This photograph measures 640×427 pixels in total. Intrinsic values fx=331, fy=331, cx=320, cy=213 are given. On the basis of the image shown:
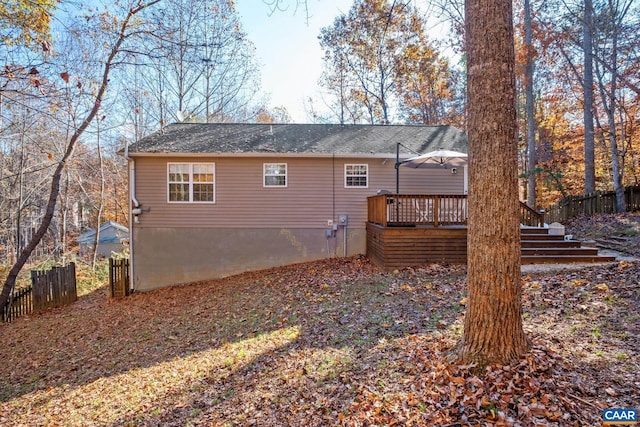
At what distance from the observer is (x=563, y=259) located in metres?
7.95

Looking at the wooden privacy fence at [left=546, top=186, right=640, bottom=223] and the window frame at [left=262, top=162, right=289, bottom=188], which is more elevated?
the window frame at [left=262, top=162, right=289, bottom=188]

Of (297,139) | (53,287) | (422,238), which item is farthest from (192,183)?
(422,238)

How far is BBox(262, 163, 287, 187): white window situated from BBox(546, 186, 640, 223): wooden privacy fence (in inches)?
483

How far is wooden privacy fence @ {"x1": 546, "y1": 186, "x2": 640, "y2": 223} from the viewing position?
12.7m

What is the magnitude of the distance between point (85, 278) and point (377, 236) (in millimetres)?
12891

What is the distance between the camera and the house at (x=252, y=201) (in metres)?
10.4

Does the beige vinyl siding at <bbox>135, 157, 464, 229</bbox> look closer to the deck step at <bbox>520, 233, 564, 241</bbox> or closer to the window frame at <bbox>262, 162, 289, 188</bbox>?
the window frame at <bbox>262, 162, 289, 188</bbox>

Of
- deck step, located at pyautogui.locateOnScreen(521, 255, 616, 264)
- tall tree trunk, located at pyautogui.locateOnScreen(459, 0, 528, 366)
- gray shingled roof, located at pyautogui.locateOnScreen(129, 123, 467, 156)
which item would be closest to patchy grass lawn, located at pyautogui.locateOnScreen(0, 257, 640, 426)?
tall tree trunk, located at pyautogui.locateOnScreen(459, 0, 528, 366)

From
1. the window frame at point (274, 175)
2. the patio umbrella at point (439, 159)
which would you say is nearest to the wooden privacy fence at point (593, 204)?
the patio umbrella at point (439, 159)

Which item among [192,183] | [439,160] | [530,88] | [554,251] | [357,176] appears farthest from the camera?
[530,88]

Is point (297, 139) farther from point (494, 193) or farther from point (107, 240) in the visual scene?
point (107, 240)

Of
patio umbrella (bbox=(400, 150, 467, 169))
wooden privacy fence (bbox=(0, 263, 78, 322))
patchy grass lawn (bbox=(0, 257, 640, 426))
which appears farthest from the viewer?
wooden privacy fence (bbox=(0, 263, 78, 322))

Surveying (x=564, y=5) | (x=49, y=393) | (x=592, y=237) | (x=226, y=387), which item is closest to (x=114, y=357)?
(x=49, y=393)

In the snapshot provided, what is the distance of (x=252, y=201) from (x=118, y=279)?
195 inches
